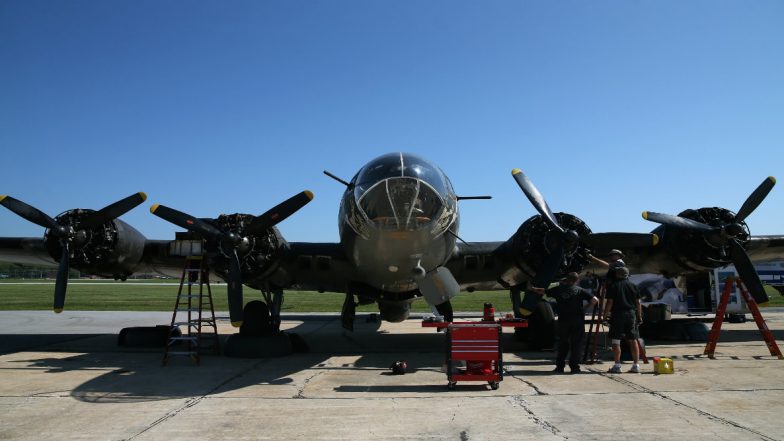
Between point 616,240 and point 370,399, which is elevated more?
point 616,240

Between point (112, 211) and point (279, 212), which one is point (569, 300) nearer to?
point (279, 212)

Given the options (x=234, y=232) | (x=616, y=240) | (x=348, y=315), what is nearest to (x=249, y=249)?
(x=234, y=232)

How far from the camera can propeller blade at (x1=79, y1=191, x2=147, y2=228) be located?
1167 cm

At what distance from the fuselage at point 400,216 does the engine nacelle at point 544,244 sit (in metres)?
2.58

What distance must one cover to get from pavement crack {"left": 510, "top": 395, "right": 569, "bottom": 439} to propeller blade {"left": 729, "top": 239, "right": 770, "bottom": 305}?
773 centimetres

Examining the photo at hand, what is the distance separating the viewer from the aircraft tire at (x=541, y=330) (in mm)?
12789

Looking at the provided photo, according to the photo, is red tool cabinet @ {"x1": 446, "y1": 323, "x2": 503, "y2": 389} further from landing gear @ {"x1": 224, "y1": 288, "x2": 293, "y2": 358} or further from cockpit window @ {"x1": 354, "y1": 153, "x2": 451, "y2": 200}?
landing gear @ {"x1": 224, "y1": 288, "x2": 293, "y2": 358}

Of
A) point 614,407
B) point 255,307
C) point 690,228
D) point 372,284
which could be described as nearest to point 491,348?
point 614,407

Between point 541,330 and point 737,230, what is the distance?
506 centimetres

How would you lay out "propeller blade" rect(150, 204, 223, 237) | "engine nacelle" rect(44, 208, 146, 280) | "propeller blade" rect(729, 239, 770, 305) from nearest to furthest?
"propeller blade" rect(150, 204, 223, 237) → "propeller blade" rect(729, 239, 770, 305) → "engine nacelle" rect(44, 208, 146, 280)

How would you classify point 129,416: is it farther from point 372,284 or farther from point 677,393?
point 677,393

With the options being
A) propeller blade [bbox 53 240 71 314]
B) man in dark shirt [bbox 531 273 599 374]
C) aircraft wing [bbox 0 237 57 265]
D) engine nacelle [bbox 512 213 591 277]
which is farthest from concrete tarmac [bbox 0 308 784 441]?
aircraft wing [bbox 0 237 57 265]

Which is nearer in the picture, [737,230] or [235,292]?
[235,292]

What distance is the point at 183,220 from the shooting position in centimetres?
1084
